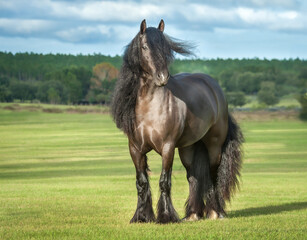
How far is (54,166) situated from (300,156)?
1122 centimetres

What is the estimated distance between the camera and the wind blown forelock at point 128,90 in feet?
26.0

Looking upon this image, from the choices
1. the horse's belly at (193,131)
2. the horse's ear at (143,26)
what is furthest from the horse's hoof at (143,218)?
the horse's ear at (143,26)

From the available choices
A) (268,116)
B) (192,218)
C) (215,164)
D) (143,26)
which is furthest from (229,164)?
(268,116)

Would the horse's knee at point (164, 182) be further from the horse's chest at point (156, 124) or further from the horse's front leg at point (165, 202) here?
the horse's chest at point (156, 124)

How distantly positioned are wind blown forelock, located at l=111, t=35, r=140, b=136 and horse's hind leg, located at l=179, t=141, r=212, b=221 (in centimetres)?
149

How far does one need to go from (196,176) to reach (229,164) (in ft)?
2.15

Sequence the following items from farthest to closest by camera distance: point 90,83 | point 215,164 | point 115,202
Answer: point 90,83
point 115,202
point 215,164

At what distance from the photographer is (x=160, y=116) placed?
25.8 feet

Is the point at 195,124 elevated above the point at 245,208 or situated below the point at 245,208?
above

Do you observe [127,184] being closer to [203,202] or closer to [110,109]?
[203,202]

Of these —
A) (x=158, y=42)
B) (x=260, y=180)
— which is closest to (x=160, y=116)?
(x=158, y=42)

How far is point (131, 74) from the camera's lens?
8047mm

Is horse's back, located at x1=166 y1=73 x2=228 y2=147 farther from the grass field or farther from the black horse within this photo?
the grass field

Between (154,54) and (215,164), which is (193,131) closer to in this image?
(215,164)
